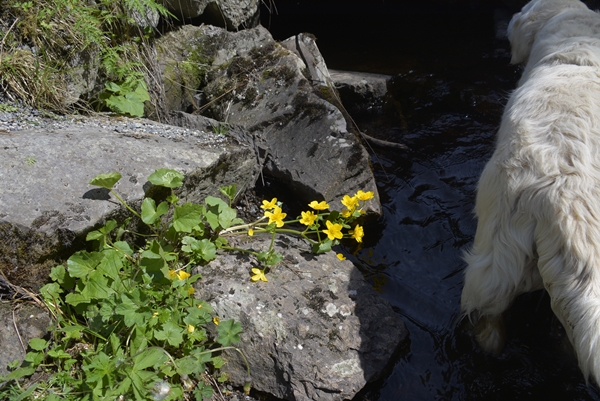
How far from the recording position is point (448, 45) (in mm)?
6449

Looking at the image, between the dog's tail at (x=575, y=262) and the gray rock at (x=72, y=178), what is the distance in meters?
1.96

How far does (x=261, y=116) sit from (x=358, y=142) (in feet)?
2.72

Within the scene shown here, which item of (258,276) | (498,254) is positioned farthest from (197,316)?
(498,254)

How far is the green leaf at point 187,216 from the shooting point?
2924 mm

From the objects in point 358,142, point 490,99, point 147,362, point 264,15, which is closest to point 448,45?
point 490,99

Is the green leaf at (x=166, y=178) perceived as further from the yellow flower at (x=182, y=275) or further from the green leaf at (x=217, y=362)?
the green leaf at (x=217, y=362)

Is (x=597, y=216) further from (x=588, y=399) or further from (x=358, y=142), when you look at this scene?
(x=358, y=142)

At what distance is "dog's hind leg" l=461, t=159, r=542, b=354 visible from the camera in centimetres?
257

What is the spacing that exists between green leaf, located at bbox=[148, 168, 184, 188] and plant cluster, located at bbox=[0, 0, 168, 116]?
1074 mm

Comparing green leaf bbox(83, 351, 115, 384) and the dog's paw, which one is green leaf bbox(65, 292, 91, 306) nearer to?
green leaf bbox(83, 351, 115, 384)

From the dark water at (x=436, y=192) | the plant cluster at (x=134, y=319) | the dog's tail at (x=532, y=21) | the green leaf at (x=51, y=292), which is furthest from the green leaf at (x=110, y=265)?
the dog's tail at (x=532, y=21)

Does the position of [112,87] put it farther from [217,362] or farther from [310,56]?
[217,362]

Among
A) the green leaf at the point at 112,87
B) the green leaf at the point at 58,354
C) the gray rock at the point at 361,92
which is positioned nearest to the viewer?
the green leaf at the point at 58,354

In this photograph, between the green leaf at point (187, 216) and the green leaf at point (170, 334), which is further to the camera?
the green leaf at point (187, 216)
